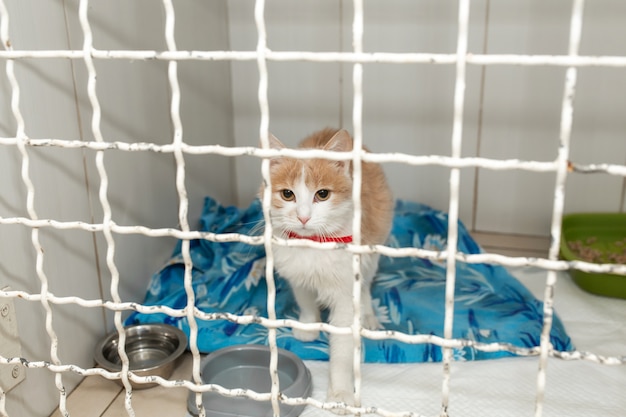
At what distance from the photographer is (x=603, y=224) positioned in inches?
92.5

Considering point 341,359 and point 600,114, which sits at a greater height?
point 600,114

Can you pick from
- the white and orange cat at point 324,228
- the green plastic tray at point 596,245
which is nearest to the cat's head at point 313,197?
the white and orange cat at point 324,228

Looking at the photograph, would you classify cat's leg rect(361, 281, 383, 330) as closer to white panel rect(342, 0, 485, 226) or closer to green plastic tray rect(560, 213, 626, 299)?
green plastic tray rect(560, 213, 626, 299)

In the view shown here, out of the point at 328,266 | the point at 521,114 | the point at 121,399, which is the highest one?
the point at 521,114

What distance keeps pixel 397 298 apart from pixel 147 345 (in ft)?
2.63

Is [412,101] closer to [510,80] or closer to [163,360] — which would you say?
[510,80]

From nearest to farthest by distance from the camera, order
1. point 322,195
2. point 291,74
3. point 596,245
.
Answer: point 322,195, point 596,245, point 291,74

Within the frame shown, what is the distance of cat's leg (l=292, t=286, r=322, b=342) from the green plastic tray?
34.7 inches

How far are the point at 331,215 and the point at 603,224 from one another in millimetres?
1341

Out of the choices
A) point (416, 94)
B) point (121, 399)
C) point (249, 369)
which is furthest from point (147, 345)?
point (416, 94)

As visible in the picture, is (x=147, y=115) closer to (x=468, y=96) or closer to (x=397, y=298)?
(x=397, y=298)

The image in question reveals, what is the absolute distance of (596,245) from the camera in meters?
2.27

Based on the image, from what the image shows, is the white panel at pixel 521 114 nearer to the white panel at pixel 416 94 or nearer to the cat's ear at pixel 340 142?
the white panel at pixel 416 94

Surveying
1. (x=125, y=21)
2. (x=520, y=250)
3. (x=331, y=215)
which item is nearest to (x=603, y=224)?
(x=520, y=250)
